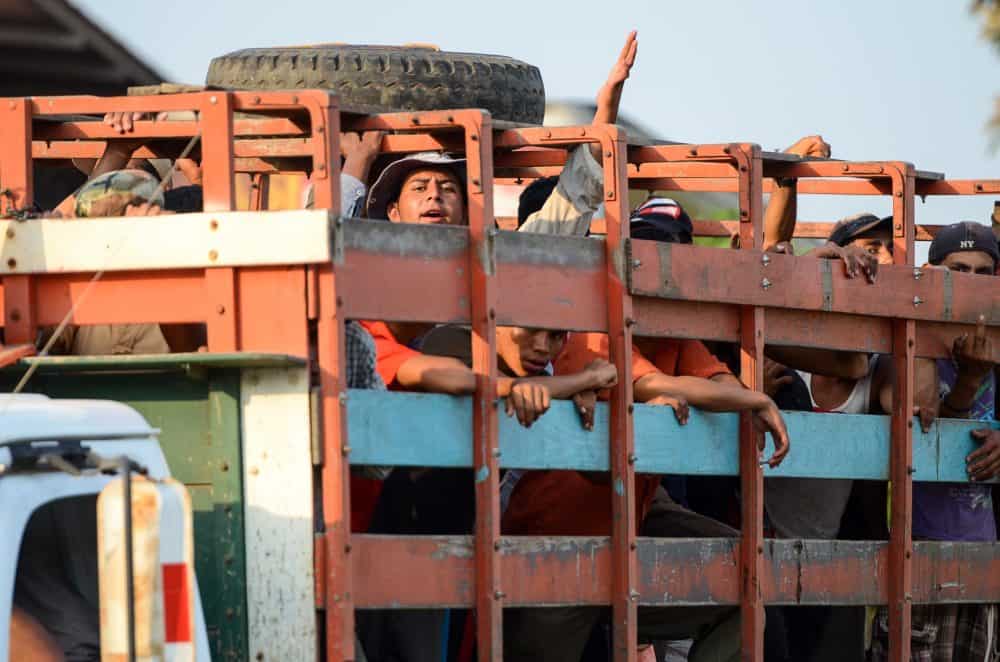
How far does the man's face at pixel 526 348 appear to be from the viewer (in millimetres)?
4883

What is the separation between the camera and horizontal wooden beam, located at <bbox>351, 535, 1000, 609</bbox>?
4.38 m

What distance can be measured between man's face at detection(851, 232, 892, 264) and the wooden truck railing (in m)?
0.50

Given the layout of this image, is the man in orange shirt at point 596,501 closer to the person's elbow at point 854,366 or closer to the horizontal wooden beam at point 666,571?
the horizontal wooden beam at point 666,571

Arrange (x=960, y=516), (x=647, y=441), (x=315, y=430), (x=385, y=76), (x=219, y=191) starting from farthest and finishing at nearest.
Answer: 1. (x=385, y=76)
2. (x=960, y=516)
3. (x=647, y=441)
4. (x=219, y=191)
5. (x=315, y=430)

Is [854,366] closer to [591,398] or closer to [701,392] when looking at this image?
[701,392]

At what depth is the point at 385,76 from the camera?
6.35 meters

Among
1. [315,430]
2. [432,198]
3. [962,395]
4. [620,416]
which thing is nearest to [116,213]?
[315,430]

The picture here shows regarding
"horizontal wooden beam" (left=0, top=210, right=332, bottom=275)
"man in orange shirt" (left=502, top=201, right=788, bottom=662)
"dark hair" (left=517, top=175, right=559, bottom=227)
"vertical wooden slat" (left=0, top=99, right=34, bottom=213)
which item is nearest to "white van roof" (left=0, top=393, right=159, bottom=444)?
"horizontal wooden beam" (left=0, top=210, right=332, bottom=275)

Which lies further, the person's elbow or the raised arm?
the raised arm

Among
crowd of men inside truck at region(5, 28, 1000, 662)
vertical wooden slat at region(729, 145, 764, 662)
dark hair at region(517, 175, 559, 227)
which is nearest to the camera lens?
crowd of men inside truck at region(5, 28, 1000, 662)

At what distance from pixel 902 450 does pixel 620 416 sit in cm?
135

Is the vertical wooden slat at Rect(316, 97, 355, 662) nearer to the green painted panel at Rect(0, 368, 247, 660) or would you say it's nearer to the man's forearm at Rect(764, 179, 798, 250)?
the green painted panel at Rect(0, 368, 247, 660)

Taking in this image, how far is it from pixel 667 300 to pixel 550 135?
0.57 meters

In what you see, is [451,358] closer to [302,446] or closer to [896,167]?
[302,446]
